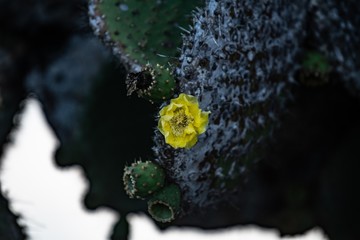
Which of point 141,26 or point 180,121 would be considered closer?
point 180,121

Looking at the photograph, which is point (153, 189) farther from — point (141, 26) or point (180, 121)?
point (141, 26)

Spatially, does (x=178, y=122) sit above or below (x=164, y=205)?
above

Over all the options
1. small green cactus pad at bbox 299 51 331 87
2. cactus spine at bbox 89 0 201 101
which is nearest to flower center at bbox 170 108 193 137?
cactus spine at bbox 89 0 201 101

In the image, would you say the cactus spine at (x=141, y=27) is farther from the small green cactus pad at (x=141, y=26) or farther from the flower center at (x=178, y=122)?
the flower center at (x=178, y=122)

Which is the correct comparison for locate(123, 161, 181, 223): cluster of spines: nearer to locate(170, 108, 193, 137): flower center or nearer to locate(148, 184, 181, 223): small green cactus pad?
locate(148, 184, 181, 223): small green cactus pad

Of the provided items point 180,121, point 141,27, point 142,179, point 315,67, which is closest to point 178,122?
point 180,121

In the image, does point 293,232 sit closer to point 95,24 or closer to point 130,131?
point 130,131
